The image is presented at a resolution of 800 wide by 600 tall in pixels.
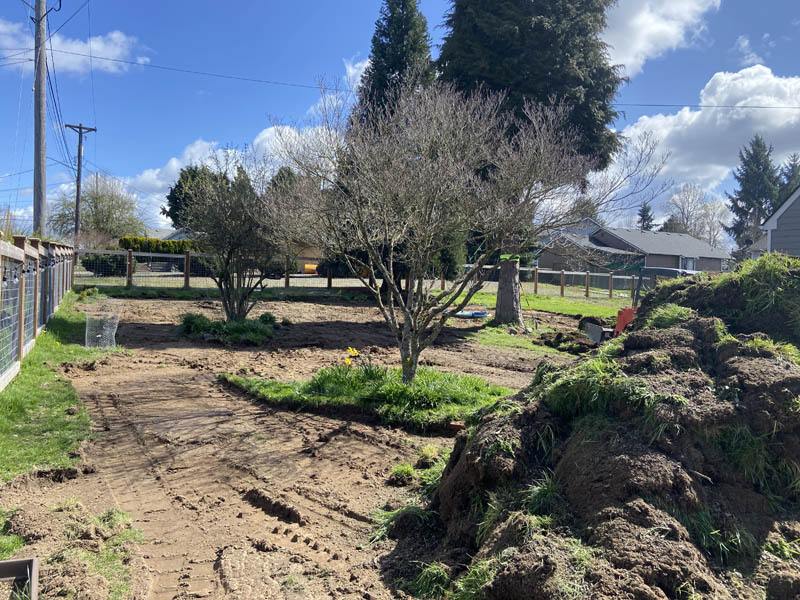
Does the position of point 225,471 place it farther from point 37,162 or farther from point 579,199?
point 37,162

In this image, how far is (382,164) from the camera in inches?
268

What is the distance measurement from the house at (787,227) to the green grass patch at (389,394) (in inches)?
520

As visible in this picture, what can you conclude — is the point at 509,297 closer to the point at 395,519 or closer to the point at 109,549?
the point at 395,519

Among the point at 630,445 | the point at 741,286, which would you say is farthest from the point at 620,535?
the point at 741,286

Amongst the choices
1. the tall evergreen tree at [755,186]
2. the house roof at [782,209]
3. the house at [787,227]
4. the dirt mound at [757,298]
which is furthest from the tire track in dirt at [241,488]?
the tall evergreen tree at [755,186]

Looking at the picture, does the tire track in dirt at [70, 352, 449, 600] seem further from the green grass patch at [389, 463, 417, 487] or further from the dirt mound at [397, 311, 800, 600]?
the dirt mound at [397, 311, 800, 600]

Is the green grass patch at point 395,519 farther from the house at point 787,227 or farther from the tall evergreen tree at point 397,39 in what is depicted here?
the tall evergreen tree at point 397,39

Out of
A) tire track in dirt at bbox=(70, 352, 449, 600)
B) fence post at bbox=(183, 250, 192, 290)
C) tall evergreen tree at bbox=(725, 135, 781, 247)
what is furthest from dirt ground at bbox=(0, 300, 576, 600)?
tall evergreen tree at bbox=(725, 135, 781, 247)

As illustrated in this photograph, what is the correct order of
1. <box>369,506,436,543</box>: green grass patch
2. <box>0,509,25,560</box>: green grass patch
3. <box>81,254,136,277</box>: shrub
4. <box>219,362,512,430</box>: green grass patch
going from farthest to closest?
<box>81,254,136,277</box>: shrub → <box>219,362,512,430</box>: green grass patch → <box>369,506,436,543</box>: green grass patch → <box>0,509,25,560</box>: green grass patch

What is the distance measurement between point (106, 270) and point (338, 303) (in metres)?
10.4

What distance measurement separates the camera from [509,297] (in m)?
17.5

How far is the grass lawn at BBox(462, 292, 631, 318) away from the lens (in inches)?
857

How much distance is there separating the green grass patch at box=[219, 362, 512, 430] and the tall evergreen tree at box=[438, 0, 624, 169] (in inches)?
422

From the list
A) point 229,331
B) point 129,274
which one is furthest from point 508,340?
point 129,274
